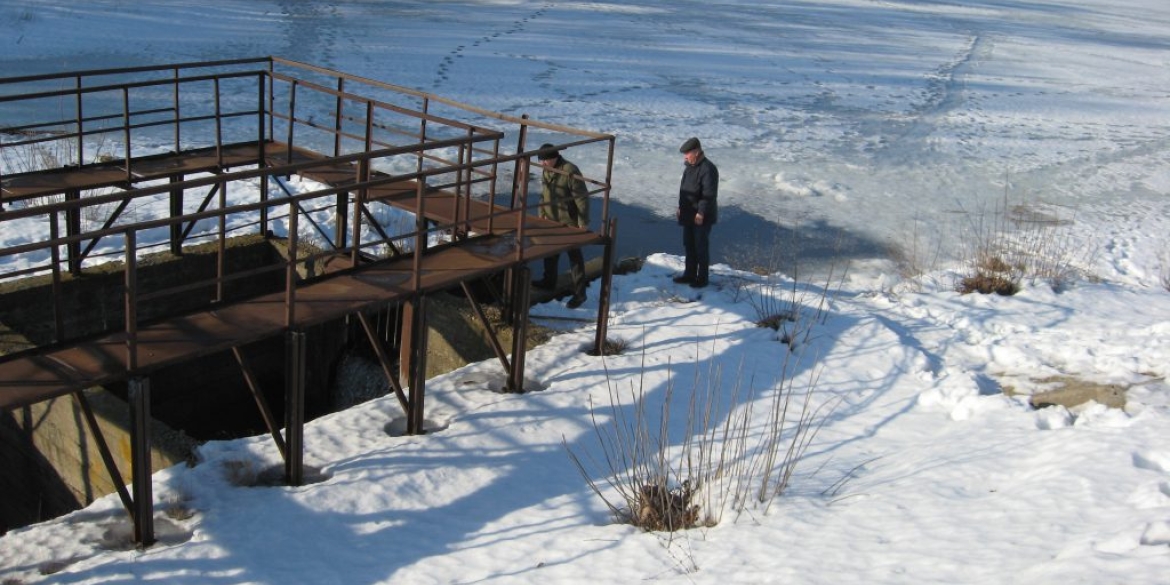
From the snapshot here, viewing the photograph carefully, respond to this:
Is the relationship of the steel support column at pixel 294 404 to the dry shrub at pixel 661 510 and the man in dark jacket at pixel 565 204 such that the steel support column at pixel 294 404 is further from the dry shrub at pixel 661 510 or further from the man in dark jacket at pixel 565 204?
the man in dark jacket at pixel 565 204

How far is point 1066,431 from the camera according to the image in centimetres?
860

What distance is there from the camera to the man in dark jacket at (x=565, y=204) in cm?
1082

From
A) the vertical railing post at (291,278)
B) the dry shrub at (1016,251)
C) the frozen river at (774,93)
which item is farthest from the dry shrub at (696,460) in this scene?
the frozen river at (774,93)

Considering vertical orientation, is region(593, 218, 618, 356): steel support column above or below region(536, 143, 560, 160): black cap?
below

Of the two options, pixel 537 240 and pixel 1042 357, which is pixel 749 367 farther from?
pixel 1042 357

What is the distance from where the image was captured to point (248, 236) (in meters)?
12.4

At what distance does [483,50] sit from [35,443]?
58.2 feet

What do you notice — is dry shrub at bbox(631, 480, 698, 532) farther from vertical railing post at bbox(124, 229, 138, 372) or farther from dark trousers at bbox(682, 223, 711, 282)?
dark trousers at bbox(682, 223, 711, 282)

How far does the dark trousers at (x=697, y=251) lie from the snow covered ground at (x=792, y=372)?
24 cm

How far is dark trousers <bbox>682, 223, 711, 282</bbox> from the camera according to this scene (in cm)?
1190

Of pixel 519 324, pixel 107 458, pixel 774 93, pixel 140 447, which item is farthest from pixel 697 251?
pixel 774 93

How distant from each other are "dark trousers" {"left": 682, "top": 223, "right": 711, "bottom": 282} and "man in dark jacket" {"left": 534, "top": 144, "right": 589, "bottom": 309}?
3.70ft

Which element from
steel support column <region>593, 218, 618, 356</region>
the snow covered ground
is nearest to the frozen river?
the snow covered ground

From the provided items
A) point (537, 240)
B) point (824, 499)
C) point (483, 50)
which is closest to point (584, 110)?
point (483, 50)
